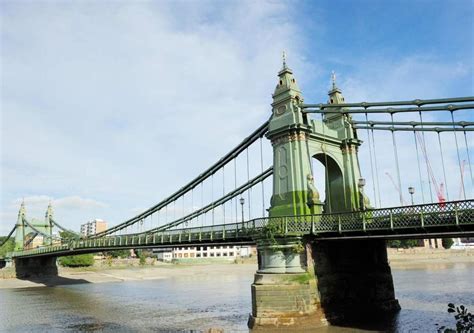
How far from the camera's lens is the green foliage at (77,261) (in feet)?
276

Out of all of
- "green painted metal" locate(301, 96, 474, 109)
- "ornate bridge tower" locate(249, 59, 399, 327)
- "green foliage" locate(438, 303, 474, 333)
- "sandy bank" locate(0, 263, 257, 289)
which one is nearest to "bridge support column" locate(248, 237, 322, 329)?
"ornate bridge tower" locate(249, 59, 399, 327)

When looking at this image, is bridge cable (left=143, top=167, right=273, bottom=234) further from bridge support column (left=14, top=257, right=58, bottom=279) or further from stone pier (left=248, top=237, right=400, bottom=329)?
bridge support column (left=14, top=257, right=58, bottom=279)

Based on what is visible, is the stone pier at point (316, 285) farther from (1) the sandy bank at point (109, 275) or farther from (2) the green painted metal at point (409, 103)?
(1) the sandy bank at point (109, 275)

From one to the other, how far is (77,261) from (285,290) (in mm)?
72419

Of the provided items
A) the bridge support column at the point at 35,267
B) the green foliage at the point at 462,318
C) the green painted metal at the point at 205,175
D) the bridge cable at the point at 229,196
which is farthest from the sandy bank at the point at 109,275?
the green foliage at the point at 462,318

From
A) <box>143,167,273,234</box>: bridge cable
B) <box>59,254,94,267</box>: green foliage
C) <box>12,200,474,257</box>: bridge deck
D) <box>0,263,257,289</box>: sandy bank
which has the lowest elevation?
<box>0,263,257,289</box>: sandy bank

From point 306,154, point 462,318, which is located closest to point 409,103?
point 306,154

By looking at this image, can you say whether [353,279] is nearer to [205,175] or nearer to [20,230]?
[205,175]

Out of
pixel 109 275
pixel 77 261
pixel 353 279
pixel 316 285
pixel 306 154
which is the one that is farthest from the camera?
pixel 77 261

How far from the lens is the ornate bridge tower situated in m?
22.5

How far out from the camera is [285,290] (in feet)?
73.3

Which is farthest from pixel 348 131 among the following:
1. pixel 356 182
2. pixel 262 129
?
pixel 262 129

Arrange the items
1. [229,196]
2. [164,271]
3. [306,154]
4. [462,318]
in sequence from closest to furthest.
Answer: [462,318] < [306,154] < [229,196] < [164,271]

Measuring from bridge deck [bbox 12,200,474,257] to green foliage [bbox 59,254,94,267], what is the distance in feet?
186
